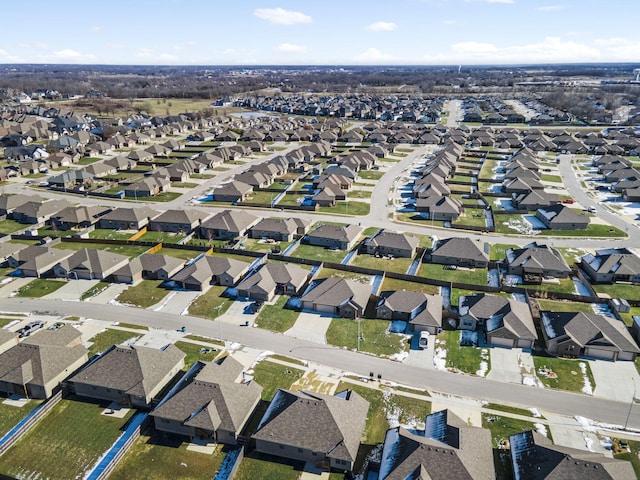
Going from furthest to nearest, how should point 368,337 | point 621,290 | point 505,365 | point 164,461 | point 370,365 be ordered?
Answer: 1. point 621,290
2. point 368,337
3. point 370,365
4. point 505,365
5. point 164,461

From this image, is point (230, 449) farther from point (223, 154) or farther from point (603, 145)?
point (603, 145)

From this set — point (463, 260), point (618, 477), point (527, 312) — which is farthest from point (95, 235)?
point (618, 477)

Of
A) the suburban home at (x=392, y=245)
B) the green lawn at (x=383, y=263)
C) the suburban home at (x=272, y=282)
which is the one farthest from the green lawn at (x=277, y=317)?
the suburban home at (x=392, y=245)

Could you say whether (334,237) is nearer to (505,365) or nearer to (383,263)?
(383,263)

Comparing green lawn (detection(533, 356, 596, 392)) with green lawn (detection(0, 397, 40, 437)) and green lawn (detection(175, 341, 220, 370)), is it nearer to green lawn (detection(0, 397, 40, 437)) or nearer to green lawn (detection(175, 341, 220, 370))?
green lawn (detection(175, 341, 220, 370))

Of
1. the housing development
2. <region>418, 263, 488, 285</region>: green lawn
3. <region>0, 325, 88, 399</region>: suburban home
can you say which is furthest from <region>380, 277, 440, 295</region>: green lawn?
<region>0, 325, 88, 399</region>: suburban home

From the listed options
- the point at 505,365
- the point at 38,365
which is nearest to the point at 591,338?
the point at 505,365
